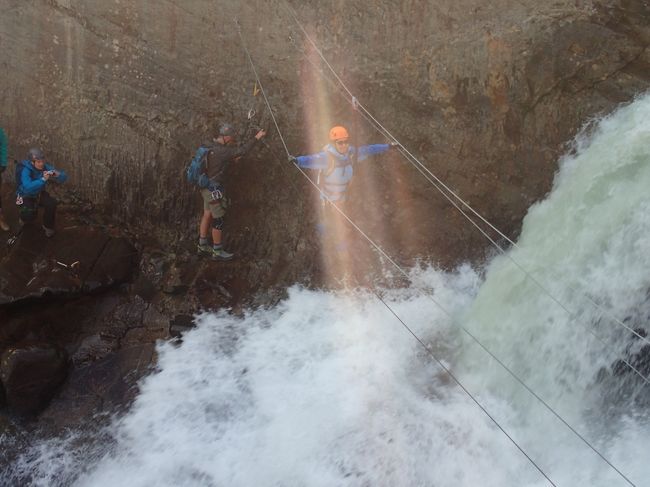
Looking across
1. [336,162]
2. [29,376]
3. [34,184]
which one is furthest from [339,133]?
[29,376]

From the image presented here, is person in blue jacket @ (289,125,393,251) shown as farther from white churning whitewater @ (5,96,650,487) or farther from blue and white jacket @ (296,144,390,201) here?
white churning whitewater @ (5,96,650,487)

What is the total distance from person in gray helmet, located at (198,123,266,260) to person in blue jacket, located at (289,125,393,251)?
77 centimetres

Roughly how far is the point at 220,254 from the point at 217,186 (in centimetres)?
120

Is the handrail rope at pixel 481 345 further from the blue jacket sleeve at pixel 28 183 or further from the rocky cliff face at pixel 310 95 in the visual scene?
the blue jacket sleeve at pixel 28 183

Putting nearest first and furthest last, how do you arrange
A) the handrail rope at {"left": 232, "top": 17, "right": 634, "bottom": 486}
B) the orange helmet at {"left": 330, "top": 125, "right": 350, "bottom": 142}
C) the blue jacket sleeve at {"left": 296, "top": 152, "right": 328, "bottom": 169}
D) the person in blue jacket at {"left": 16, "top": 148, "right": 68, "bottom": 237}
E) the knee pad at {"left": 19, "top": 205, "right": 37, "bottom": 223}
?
the handrail rope at {"left": 232, "top": 17, "right": 634, "bottom": 486} → the orange helmet at {"left": 330, "top": 125, "right": 350, "bottom": 142} → the blue jacket sleeve at {"left": 296, "top": 152, "right": 328, "bottom": 169} → the person in blue jacket at {"left": 16, "top": 148, "right": 68, "bottom": 237} → the knee pad at {"left": 19, "top": 205, "right": 37, "bottom": 223}

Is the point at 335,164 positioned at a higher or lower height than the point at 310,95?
lower

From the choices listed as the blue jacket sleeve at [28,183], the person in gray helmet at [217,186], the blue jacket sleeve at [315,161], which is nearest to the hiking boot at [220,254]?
the person in gray helmet at [217,186]

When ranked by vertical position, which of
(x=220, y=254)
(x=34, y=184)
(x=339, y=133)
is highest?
(x=339, y=133)

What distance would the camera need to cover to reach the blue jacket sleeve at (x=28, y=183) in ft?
24.5

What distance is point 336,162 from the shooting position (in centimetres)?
711

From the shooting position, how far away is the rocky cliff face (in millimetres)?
7469

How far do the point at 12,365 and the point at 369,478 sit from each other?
4.53 metres

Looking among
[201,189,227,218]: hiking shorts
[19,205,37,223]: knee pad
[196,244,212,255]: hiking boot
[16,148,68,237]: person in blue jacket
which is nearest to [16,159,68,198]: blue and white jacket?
[16,148,68,237]: person in blue jacket

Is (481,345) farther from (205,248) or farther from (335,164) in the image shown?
(205,248)
